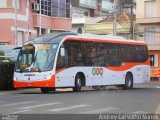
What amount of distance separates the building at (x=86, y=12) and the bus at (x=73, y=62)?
123 ft

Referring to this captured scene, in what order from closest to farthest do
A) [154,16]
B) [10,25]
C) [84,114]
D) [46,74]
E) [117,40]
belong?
[84,114] < [46,74] < [117,40] < [10,25] < [154,16]

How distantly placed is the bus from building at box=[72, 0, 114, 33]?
37606 millimetres

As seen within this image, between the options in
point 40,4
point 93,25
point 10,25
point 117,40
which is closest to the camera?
point 117,40

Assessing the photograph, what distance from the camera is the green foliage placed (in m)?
29.8

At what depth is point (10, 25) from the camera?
43875 mm

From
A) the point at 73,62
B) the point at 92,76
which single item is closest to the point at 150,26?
the point at 92,76

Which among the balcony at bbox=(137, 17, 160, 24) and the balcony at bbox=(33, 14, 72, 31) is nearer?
the balcony at bbox=(33, 14, 72, 31)

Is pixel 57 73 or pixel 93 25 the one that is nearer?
pixel 57 73

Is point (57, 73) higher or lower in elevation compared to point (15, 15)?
lower

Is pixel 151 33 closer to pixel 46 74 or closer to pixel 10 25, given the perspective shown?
pixel 10 25

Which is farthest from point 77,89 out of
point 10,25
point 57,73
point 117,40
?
point 10,25

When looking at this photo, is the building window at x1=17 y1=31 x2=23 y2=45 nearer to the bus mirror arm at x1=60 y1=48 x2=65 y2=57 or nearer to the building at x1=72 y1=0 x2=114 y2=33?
the bus mirror arm at x1=60 y1=48 x2=65 y2=57

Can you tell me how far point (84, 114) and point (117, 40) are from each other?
1755 centimetres

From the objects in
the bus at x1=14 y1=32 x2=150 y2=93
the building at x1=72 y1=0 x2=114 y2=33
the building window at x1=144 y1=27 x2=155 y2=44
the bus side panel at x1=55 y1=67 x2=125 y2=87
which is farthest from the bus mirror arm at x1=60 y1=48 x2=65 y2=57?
the building at x1=72 y1=0 x2=114 y2=33
